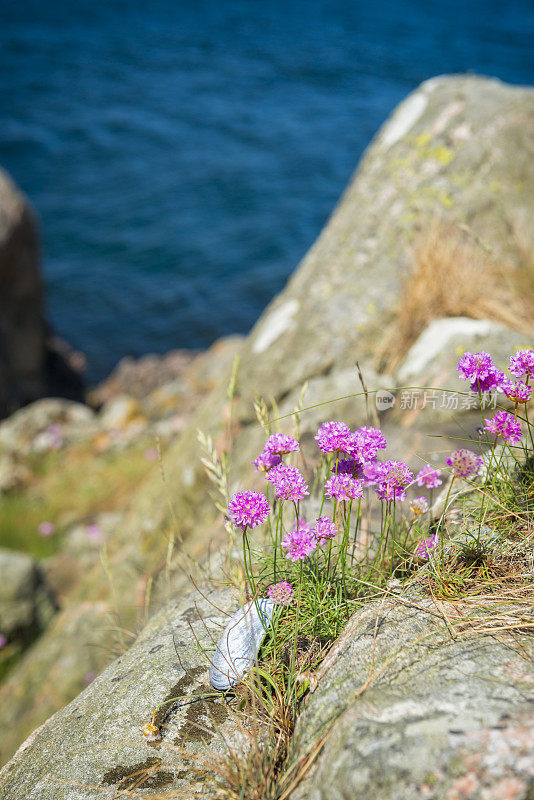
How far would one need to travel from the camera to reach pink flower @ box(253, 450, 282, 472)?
6.32 feet

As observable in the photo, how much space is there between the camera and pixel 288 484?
181cm

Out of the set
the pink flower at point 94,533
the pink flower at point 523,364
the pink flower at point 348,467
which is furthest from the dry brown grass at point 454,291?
the pink flower at point 94,533

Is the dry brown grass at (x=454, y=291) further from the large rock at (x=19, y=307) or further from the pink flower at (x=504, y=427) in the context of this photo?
the large rock at (x=19, y=307)

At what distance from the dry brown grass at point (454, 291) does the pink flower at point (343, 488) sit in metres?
2.52

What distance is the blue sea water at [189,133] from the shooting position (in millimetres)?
15282

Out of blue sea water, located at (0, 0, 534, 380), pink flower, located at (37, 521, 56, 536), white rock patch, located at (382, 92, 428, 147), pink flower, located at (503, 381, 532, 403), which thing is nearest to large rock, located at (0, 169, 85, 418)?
blue sea water, located at (0, 0, 534, 380)

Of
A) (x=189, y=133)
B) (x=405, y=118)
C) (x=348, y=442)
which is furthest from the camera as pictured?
(x=189, y=133)

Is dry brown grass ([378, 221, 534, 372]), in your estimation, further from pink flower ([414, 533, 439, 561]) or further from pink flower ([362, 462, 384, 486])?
pink flower ([362, 462, 384, 486])

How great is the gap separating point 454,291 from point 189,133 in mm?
19294

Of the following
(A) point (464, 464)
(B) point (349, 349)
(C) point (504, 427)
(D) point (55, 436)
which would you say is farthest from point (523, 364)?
(D) point (55, 436)

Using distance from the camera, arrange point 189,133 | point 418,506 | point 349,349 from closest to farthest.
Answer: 1. point 418,506
2. point 349,349
3. point 189,133

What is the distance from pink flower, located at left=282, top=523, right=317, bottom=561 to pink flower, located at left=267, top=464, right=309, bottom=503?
108 millimetres

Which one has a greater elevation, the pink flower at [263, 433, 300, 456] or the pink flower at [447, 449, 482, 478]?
the pink flower at [263, 433, 300, 456]

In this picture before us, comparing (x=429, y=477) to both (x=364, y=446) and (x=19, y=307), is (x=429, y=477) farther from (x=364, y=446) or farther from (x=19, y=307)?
(x=19, y=307)
